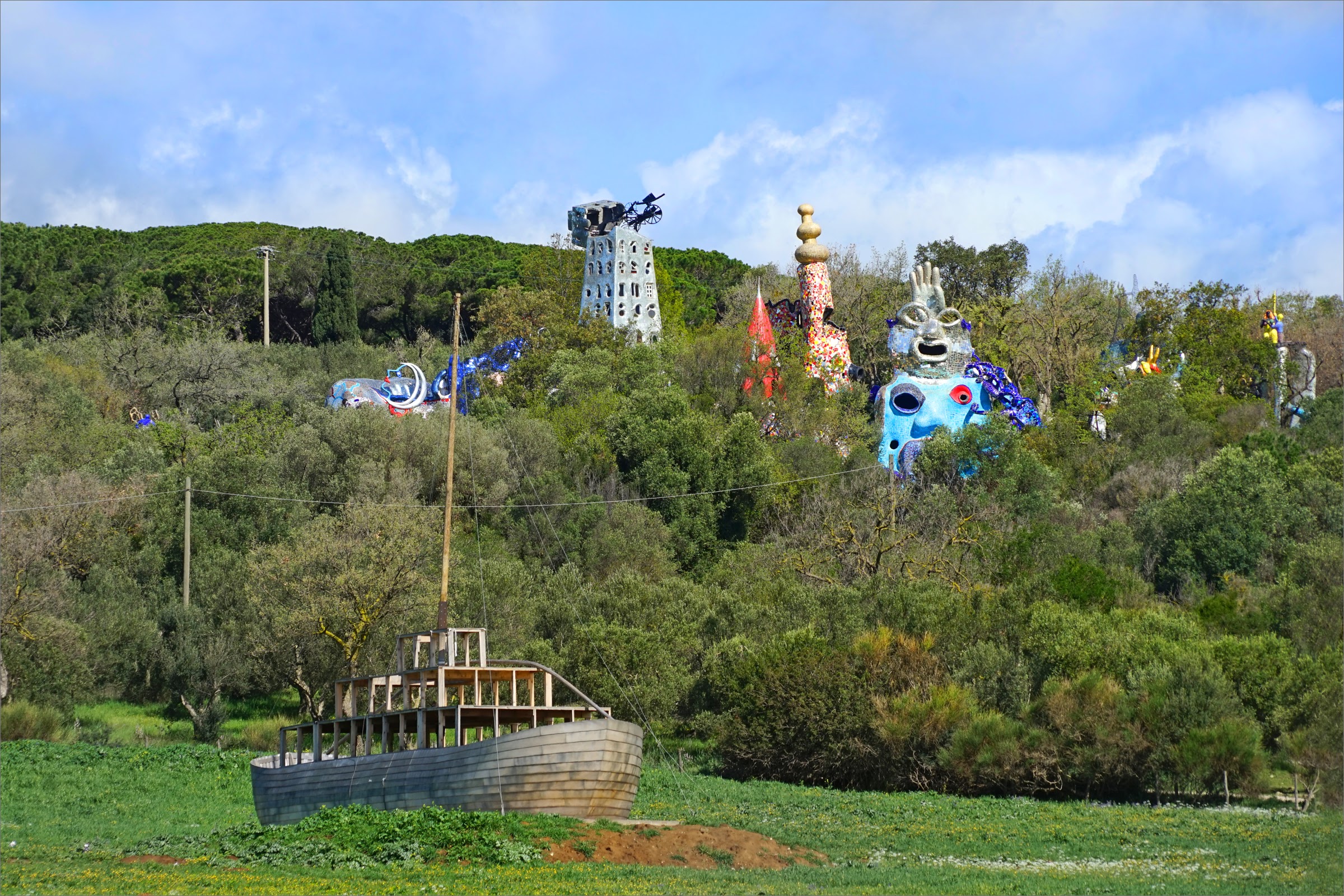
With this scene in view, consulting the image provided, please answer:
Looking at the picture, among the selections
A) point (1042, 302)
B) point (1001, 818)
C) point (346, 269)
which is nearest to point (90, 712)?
point (1001, 818)

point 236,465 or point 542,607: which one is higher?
point 236,465

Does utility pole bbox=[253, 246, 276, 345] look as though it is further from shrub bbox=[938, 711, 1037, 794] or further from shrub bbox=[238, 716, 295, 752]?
shrub bbox=[938, 711, 1037, 794]

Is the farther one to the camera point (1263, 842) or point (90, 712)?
point (90, 712)

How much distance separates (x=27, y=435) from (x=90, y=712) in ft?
50.8

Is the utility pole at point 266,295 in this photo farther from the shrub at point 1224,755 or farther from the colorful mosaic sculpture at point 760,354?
the shrub at point 1224,755

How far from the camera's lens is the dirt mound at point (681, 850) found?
73.0 feet

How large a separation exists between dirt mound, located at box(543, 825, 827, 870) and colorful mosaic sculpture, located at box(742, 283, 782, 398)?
3880 cm

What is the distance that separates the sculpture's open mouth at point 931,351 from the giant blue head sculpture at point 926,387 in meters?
0.02

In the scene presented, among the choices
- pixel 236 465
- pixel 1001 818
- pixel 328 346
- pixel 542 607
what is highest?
pixel 328 346

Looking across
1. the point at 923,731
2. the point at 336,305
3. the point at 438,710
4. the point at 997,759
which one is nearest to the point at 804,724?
the point at 923,731

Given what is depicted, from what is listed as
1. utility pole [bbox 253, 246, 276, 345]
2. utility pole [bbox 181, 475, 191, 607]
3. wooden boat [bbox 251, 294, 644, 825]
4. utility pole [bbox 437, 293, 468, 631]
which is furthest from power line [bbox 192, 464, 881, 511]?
utility pole [bbox 253, 246, 276, 345]

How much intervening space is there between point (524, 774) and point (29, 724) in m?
20.2

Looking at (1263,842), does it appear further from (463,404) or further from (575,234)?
(575,234)

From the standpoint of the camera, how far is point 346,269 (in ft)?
267
